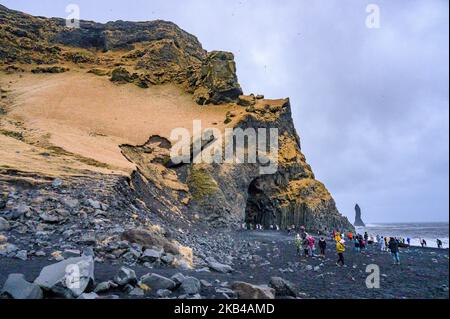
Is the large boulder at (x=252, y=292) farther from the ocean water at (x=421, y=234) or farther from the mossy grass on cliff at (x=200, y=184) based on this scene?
the ocean water at (x=421, y=234)

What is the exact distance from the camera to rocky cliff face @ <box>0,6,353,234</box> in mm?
32812

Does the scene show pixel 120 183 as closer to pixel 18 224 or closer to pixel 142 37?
pixel 18 224

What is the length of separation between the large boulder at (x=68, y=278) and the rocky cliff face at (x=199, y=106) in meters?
14.4

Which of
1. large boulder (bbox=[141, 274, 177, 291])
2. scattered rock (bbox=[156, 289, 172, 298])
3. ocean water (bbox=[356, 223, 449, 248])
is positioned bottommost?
ocean water (bbox=[356, 223, 449, 248])

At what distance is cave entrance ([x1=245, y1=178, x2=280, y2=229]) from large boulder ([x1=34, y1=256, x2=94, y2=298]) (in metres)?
37.8

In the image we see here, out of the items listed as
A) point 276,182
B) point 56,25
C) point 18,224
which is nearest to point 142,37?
point 56,25

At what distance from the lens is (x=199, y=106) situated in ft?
166

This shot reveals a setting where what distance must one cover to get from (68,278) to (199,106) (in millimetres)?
44086

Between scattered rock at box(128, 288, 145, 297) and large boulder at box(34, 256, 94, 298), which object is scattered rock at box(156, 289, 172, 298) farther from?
large boulder at box(34, 256, 94, 298)

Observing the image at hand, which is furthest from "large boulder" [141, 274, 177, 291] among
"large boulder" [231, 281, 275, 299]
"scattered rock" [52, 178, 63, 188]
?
"scattered rock" [52, 178, 63, 188]

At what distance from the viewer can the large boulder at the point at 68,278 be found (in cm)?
764

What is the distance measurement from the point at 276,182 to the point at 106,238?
35.4 metres
